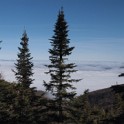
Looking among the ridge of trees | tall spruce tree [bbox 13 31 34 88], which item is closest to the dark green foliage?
the ridge of trees

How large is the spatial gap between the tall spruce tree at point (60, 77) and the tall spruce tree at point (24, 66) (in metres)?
15.0

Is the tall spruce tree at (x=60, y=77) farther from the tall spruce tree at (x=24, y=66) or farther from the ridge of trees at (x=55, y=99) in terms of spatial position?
the tall spruce tree at (x=24, y=66)

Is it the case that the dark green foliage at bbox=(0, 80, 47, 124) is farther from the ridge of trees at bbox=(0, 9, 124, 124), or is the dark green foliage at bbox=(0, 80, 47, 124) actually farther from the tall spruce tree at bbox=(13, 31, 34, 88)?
the tall spruce tree at bbox=(13, 31, 34, 88)

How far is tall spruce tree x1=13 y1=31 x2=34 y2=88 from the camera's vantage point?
48.8m

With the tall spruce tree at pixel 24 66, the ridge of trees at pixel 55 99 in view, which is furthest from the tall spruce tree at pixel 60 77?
the tall spruce tree at pixel 24 66

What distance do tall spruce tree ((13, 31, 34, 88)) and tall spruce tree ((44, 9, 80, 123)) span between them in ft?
49.3

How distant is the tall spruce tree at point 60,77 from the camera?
3369 cm

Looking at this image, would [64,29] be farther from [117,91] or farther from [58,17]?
[117,91]

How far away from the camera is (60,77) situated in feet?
112

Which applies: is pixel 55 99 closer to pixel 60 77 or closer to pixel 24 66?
pixel 60 77

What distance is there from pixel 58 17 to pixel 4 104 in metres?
13.3

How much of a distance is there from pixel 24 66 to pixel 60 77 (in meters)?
17.1

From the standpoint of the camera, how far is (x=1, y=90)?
39969 mm

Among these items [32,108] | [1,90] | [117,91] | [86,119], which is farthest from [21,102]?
[117,91]
